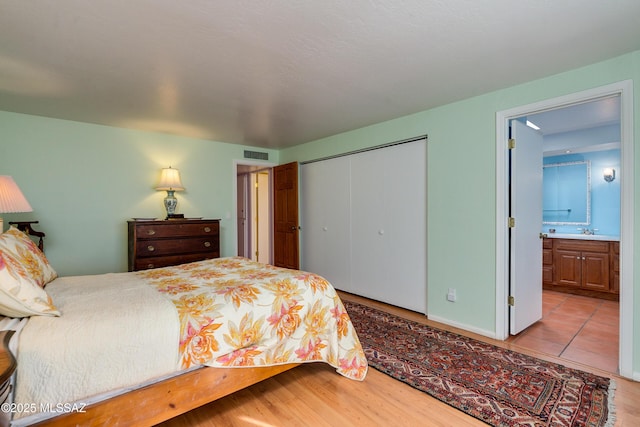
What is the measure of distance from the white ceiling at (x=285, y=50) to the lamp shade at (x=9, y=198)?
826 millimetres

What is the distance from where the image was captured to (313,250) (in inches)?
192

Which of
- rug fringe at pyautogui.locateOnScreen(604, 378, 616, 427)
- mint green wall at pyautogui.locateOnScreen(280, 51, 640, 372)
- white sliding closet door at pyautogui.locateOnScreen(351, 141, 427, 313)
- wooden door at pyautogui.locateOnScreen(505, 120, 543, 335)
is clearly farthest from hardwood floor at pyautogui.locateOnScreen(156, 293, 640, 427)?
white sliding closet door at pyautogui.locateOnScreen(351, 141, 427, 313)

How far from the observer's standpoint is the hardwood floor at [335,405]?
66.2 inches

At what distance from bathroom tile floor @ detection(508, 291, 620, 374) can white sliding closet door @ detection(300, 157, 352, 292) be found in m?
2.21

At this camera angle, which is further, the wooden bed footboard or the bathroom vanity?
the bathroom vanity

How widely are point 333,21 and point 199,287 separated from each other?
1.79 meters

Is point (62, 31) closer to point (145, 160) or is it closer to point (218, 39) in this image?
point (218, 39)

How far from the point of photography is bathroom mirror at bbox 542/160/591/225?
175 inches

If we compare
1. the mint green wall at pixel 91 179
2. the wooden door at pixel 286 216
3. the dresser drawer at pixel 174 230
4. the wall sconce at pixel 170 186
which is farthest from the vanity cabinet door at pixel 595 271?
the wall sconce at pixel 170 186

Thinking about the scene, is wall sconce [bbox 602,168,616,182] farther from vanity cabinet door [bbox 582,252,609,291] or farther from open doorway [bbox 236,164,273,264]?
open doorway [bbox 236,164,273,264]

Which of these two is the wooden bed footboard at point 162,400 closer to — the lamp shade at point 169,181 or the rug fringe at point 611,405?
the rug fringe at point 611,405

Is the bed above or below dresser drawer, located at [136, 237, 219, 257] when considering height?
below

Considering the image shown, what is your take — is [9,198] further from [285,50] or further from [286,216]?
[286,216]

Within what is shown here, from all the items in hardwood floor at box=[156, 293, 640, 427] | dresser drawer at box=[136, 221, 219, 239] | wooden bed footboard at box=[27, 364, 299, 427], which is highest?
dresser drawer at box=[136, 221, 219, 239]
